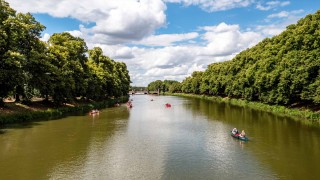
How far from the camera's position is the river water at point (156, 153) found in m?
25.3

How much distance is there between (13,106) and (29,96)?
3.68 metres

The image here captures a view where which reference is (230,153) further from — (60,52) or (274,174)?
(60,52)

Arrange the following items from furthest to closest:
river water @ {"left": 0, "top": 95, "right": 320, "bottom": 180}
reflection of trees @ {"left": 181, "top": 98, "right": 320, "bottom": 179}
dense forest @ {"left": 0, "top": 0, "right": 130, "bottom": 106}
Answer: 1. dense forest @ {"left": 0, "top": 0, "right": 130, "bottom": 106}
2. reflection of trees @ {"left": 181, "top": 98, "right": 320, "bottom": 179}
3. river water @ {"left": 0, "top": 95, "right": 320, "bottom": 180}

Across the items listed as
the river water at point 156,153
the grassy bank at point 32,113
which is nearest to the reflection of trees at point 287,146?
the river water at point 156,153

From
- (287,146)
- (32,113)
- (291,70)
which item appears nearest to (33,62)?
(32,113)

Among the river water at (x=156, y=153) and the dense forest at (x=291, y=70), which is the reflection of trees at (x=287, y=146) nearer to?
the river water at (x=156, y=153)

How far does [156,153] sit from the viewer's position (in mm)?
32125

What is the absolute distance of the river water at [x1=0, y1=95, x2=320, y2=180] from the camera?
25.3 m

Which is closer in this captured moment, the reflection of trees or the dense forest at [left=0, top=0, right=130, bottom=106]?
the reflection of trees

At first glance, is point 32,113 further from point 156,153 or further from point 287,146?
point 287,146

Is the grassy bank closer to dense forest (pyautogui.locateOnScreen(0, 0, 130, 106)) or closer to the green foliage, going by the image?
dense forest (pyautogui.locateOnScreen(0, 0, 130, 106))

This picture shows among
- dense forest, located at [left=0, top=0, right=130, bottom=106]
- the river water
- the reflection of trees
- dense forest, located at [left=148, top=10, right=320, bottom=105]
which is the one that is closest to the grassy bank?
dense forest, located at [left=0, top=0, right=130, bottom=106]

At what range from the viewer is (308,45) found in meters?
63.6

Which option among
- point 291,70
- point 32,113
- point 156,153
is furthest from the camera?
point 291,70
